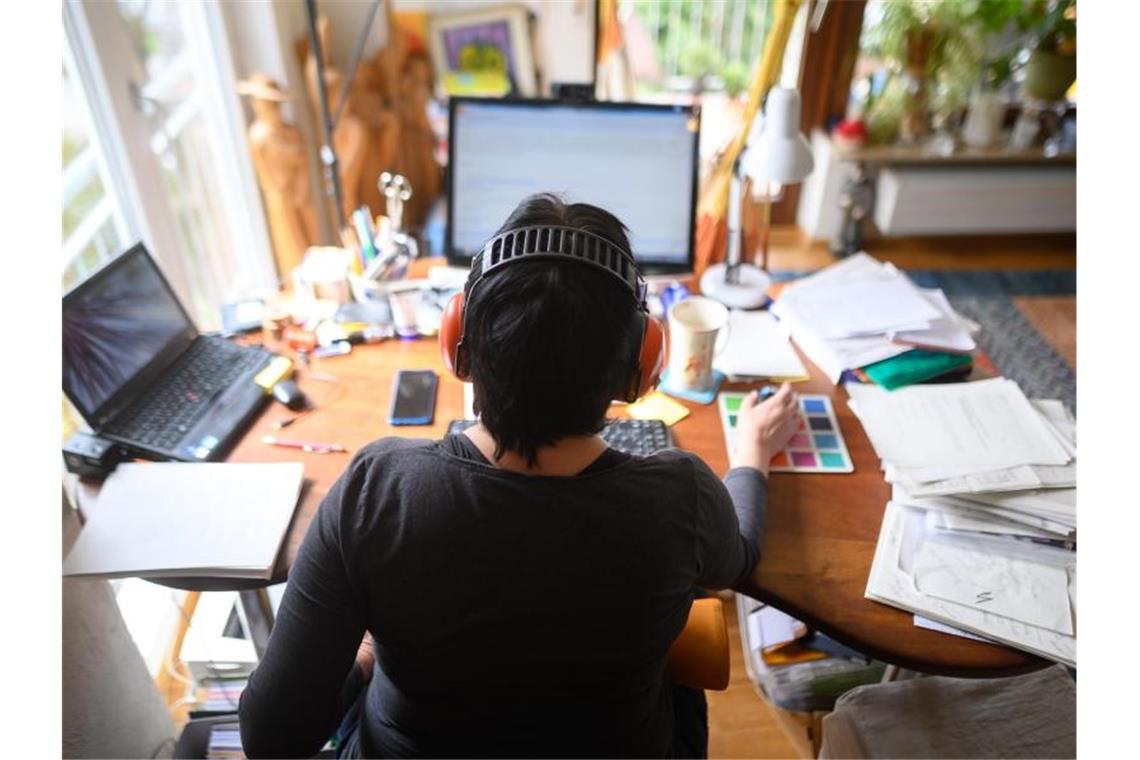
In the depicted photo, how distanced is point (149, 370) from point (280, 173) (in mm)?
1064

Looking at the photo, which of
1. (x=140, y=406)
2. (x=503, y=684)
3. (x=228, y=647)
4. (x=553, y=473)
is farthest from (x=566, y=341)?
(x=228, y=647)

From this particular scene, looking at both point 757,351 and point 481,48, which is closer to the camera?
point 757,351

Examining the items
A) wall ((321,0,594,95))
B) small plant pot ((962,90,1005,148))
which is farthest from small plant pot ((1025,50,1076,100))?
wall ((321,0,594,95))

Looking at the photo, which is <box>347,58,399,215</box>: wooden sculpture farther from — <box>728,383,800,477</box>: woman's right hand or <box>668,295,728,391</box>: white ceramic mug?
<box>728,383,800,477</box>: woman's right hand

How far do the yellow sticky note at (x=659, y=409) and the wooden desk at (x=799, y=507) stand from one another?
0.02 meters

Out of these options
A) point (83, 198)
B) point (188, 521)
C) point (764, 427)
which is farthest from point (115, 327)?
point (764, 427)

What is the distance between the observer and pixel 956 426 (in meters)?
1.25

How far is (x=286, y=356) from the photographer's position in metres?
1.48

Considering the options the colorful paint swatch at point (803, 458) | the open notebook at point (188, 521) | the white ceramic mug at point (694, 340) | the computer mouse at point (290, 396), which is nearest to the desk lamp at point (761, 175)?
the white ceramic mug at point (694, 340)

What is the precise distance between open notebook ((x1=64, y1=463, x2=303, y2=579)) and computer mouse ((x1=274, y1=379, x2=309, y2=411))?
183 mm

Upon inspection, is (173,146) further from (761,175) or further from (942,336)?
(942,336)

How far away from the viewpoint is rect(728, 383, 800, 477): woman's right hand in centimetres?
119
